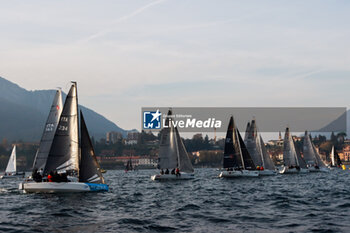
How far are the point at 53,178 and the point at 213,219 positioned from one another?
16.0 m

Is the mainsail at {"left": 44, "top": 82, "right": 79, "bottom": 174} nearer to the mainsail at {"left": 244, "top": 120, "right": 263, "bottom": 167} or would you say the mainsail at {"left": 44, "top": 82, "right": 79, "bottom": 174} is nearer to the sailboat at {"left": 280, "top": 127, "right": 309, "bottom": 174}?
the mainsail at {"left": 244, "top": 120, "right": 263, "bottom": 167}

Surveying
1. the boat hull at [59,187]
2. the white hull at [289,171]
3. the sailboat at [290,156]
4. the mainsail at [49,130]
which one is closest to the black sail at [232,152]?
the white hull at [289,171]

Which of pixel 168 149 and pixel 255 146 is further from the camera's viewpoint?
pixel 255 146

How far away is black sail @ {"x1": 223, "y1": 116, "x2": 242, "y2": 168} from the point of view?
69.4 meters

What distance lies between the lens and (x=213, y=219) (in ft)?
81.2

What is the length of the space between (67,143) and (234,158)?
3544 cm

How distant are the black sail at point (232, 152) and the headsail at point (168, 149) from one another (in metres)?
8.22

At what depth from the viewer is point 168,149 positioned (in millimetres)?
65750

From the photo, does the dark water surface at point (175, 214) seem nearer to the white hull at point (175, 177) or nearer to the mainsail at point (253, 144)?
the white hull at point (175, 177)

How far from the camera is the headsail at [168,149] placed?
6550 cm

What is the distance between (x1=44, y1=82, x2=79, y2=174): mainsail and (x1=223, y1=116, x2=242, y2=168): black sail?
34.7m

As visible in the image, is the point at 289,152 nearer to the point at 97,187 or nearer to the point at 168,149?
the point at 168,149

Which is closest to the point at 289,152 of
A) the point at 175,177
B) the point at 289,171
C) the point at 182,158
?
the point at 289,171

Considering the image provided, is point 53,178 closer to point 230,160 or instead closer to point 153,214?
point 153,214
